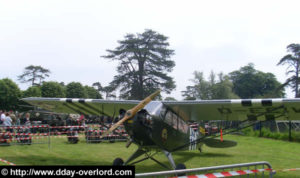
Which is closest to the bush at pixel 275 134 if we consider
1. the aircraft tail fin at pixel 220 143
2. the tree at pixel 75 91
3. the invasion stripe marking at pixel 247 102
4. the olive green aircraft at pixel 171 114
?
the aircraft tail fin at pixel 220 143

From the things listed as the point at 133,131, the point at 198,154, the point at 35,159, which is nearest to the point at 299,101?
the point at 133,131

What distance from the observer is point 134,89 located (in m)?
40.5

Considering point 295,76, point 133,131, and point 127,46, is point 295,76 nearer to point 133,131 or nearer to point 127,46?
point 127,46

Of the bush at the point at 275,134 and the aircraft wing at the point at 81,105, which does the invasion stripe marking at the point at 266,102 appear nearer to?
the aircraft wing at the point at 81,105

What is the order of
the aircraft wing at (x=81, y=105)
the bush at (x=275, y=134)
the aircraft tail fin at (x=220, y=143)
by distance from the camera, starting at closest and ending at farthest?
the aircraft wing at (x=81, y=105) < the aircraft tail fin at (x=220, y=143) < the bush at (x=275, y=134)

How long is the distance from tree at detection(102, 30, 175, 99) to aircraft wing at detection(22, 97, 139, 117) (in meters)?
28.5

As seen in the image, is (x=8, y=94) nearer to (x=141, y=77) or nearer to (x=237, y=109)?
(x=141, y=77)

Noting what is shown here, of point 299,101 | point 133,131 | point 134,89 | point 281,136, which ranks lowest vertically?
point 281,136

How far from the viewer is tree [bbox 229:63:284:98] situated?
2990 inches

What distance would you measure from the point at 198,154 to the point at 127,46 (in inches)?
1258

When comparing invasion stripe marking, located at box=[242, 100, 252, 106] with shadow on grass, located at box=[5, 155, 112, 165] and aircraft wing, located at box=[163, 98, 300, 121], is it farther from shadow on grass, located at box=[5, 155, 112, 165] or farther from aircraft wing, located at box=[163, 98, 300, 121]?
shadow on grass, located at box=[5, 155, 112, 165]

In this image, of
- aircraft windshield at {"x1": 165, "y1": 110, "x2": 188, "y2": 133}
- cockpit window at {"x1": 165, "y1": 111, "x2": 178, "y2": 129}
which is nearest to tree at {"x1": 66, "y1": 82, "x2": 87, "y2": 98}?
aircraft windshield at {"x1": 165, "y1": 110, "x2": 188, "y2": 133}

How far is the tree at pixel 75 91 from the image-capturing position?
5309 centimetres

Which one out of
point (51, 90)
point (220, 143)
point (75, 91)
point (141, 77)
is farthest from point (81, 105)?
point (75, 91)
